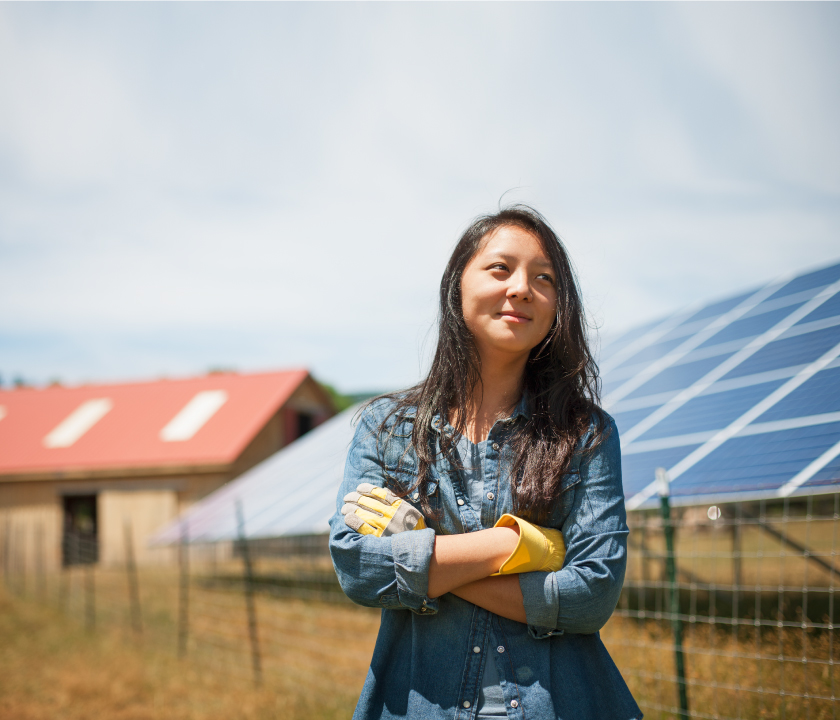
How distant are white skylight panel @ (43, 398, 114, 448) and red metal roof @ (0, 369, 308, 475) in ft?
0.48

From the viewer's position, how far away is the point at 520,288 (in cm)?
175

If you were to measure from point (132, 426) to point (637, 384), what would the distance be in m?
17.7

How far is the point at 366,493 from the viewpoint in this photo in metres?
1.76

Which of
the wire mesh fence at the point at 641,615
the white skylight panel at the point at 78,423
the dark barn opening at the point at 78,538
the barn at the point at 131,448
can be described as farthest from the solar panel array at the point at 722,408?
the white skylight panel at the point at 78,423

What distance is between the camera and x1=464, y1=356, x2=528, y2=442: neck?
6.14 feet

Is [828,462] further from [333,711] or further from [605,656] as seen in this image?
[333,711]

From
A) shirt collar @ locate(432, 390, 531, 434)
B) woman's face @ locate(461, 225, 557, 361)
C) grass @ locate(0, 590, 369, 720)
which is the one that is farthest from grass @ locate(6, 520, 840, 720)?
woman's face @ locate(461, 225, 557, 361)

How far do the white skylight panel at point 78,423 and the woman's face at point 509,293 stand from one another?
21.6 m

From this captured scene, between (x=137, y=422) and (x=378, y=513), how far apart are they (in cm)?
2116

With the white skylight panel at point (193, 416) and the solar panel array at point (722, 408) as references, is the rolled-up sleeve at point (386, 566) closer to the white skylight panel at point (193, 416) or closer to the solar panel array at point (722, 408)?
the solar panel array at point (722, 408)

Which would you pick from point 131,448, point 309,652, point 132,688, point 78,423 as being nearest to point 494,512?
point 132,688

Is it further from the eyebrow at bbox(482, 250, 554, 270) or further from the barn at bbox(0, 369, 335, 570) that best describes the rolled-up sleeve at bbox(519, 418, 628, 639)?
the barn at bbox(0, 369, 335, 570)

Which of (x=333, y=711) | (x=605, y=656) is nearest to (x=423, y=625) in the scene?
(x=605, y=656)

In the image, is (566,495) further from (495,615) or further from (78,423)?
(78,423)
